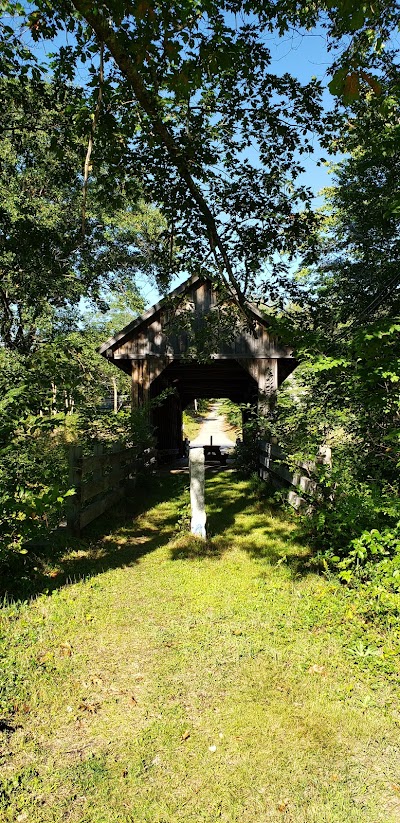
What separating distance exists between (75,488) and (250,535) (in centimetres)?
295

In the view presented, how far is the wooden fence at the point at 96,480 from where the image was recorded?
6969mm

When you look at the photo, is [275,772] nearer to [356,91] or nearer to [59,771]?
[59,771]

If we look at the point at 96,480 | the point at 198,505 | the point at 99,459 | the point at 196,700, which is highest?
the point at 99,459

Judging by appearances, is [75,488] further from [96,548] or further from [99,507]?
[99,507]

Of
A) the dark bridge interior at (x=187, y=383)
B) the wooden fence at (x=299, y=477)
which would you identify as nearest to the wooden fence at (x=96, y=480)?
the wooden fence at (x=299, y=477)

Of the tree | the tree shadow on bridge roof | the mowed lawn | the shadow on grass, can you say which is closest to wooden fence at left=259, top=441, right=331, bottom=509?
the tree shadow on bridge roof

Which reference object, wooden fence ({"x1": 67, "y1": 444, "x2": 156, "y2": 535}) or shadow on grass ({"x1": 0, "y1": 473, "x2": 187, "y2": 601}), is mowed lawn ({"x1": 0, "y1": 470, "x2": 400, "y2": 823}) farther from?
wooden fence ({"x1": 67, "y1": 444, "x2": 156, "y2": 535})

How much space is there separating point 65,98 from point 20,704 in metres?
7.78

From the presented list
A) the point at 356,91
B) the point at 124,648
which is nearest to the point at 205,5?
the point at 356,91

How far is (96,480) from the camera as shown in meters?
7.80

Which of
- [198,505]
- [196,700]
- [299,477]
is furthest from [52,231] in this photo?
[196,700]

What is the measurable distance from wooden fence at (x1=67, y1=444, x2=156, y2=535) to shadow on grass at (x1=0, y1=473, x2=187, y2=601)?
9.8 inches

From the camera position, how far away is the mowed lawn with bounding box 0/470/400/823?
8.71ft

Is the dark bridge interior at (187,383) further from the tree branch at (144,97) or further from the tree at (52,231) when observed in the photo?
the tree branch at (144,97)
